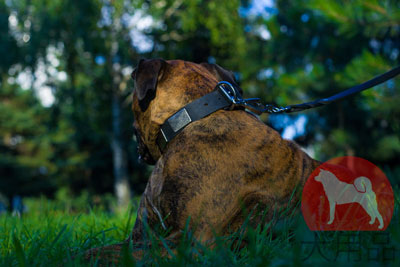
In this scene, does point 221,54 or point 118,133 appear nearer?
point 118,133

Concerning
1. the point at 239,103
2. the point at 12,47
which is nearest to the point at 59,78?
the point at 12,47

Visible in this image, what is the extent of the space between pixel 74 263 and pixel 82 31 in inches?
611

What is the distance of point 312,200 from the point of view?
2398mm

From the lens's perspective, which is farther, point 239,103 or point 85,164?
point 85,164

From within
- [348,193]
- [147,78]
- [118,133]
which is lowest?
[118,133]

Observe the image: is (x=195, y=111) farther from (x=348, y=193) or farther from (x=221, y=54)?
(x=221, y=54)

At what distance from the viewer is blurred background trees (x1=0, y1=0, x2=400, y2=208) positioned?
34.8ft

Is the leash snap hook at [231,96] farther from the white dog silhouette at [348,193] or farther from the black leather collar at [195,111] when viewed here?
the white dog silhouette at [348,193]

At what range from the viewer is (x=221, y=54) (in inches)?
801

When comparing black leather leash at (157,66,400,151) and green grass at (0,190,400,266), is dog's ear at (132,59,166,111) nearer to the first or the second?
black leather leash at (157,66,400,151)

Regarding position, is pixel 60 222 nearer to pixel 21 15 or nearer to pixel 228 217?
pixel 228 217

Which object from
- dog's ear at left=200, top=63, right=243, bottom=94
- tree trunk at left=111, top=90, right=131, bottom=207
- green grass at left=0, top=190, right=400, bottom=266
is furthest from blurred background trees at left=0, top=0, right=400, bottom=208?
green grass at left=0, top=190, right=400, bottom=266

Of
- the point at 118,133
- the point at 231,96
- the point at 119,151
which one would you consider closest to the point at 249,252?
the point at 231,96

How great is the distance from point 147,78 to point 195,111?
494 mm
